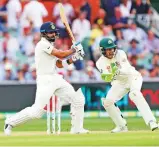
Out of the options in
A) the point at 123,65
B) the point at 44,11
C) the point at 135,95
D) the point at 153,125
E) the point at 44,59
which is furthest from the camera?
the point at 44,11

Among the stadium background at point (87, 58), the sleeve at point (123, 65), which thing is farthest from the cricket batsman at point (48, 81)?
the stadium background at point (87, 58)

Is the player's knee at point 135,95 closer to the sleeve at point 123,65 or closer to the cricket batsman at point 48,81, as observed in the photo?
the sleeve at point 123,65

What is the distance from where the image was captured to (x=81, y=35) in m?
20.0

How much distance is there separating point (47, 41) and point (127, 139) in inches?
97.1

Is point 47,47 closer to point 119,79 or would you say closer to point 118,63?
point 118,63

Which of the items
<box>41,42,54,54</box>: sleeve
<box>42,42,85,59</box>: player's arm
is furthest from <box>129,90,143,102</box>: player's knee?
<box>41,42,54,54</box>: sleeve

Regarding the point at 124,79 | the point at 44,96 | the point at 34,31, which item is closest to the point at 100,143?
the point at 44,96

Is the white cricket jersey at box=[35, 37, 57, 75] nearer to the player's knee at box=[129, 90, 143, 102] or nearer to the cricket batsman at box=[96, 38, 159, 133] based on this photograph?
the cricket batsman at box=[96, 38, 159, 133]

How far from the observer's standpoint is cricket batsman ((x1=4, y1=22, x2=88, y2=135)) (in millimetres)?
12391

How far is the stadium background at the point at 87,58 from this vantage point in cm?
1847

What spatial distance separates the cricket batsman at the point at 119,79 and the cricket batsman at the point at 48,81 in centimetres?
58

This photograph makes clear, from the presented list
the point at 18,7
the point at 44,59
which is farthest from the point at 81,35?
the point at 44,59

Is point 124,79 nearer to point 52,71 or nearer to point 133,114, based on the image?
point 52,71

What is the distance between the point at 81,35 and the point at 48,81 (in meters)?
7.56
